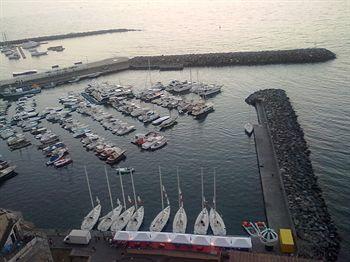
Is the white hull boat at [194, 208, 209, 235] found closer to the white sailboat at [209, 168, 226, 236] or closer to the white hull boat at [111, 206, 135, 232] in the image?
the white sailboat at [209, 168, 226, 236]

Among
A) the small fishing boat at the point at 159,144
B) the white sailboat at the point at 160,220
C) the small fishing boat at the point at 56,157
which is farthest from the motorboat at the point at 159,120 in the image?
the white sailboat at the point at 160,220

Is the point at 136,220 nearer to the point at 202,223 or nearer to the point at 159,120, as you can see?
the point at 202,223

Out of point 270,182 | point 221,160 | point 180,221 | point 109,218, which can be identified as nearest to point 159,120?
point 221,160

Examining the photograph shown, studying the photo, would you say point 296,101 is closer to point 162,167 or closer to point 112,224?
point 162,167

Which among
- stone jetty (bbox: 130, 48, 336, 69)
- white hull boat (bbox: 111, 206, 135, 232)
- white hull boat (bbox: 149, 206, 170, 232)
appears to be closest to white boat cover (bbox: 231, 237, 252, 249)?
white hull boat (bbox: 149, 206, 170, 232)

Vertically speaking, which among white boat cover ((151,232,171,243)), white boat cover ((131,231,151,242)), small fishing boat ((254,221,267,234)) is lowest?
small fishing boat ((254,221,267,234))

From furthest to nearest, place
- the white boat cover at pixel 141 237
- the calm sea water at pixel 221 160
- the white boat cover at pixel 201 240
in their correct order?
the calm sea water at pixel 221 160 < the white boat cover at pixel 141 237 < the white boat cover at pixel 201 240

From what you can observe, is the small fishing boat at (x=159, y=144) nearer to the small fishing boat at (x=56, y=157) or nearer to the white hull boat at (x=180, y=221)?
the small fishing boat at (x=56, y=157)
